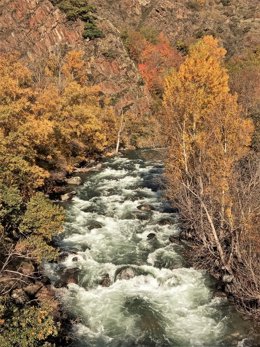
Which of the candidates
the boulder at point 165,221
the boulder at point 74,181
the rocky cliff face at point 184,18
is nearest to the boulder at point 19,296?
the boulder at point 165,221

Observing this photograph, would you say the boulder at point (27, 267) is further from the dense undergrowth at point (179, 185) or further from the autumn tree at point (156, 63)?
the autumn tree at point (156, 63)

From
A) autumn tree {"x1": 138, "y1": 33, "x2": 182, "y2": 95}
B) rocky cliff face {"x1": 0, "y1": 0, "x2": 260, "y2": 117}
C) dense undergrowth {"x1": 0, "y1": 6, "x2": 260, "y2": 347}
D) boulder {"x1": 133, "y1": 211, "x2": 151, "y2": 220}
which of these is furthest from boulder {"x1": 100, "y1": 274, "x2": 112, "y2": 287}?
autumn tree {"x1": 138, "y1": 33, "x2": 182, "y2": 95}

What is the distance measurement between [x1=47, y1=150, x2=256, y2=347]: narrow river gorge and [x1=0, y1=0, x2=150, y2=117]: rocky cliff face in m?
53.0

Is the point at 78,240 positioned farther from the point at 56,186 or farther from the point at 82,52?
the point at 82,52

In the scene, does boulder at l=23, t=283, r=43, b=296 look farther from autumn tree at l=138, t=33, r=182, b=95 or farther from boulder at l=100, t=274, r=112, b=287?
autumn tree at l=138, t=33, r=182, b=95

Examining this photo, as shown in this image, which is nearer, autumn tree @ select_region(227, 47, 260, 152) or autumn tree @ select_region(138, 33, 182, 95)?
autumn tree @ select_region(227, 47, 260, 152)

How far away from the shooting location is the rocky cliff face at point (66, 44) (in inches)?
3250

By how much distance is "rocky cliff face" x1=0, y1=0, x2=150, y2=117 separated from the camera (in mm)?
82562

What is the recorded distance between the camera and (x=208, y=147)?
23047 millimetres

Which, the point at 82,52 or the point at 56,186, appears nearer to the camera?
the point at 56,186

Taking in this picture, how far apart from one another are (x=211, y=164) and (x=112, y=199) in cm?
1823

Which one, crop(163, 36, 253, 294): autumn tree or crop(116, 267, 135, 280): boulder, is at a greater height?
crop(163, 36, 253, 294): autumn tree

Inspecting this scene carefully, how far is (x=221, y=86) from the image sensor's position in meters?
28.7

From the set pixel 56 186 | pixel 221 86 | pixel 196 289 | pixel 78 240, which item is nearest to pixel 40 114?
pixel 56 186
